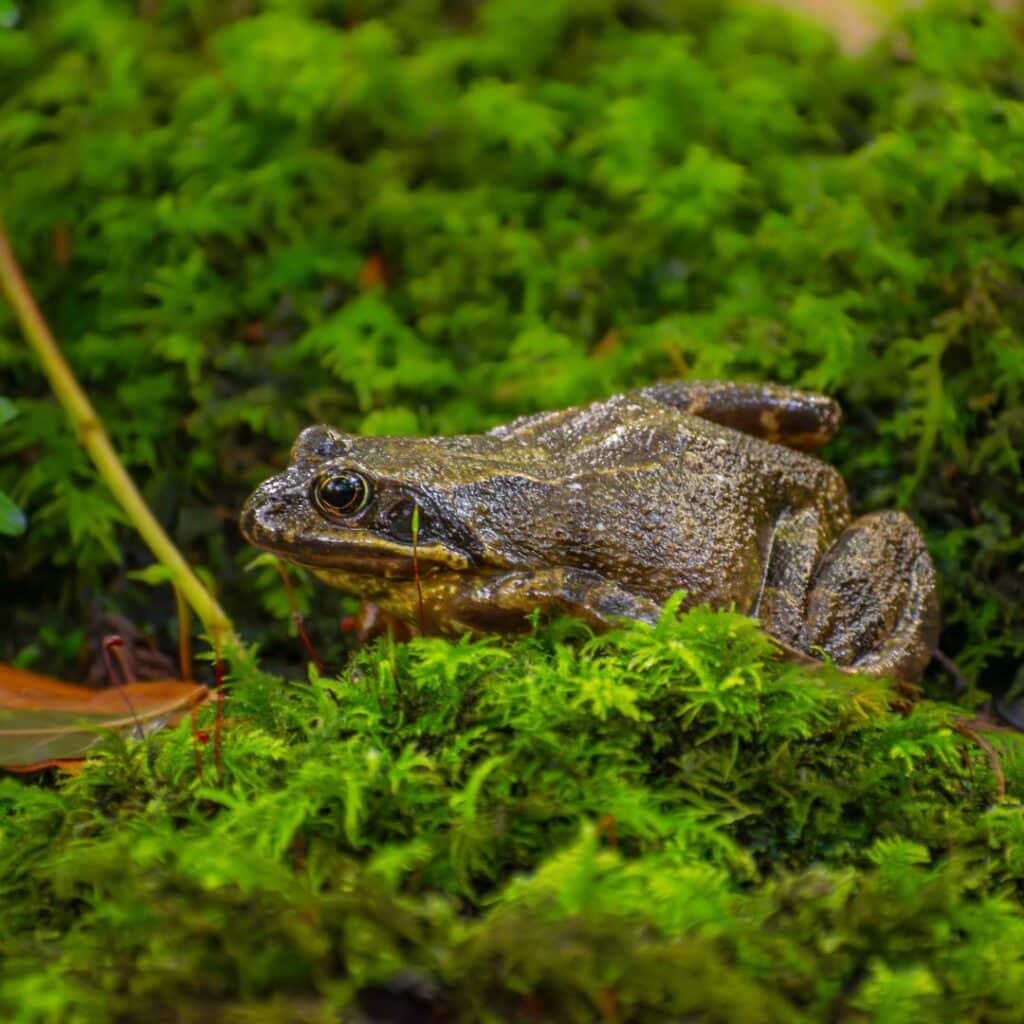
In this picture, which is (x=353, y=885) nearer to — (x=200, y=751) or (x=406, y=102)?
(x=200, y=751)

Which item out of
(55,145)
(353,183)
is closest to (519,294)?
(353,183)

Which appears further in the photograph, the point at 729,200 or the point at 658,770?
the point at 729,200

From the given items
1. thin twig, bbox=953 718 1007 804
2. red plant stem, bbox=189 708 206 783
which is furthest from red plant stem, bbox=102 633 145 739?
thin twig, bbox=953 718 1007 804

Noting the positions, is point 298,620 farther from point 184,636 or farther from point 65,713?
point 184,636

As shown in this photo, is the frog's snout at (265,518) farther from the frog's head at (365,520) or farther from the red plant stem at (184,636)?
the red plant stem at (184,636)

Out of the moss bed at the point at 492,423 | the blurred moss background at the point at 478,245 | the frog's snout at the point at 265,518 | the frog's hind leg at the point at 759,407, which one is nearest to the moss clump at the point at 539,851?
Result: the moss bed at the point at 492,423

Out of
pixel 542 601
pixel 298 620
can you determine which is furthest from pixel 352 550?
pixel 542 601
